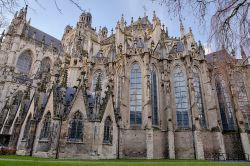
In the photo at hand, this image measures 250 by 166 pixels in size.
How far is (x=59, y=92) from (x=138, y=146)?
9974 millimetres

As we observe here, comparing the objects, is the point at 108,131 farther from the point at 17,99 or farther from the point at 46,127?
the point at 17,99

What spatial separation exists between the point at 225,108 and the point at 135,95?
1375 centimetres

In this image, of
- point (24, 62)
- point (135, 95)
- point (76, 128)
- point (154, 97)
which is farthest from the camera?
point (24, 62)

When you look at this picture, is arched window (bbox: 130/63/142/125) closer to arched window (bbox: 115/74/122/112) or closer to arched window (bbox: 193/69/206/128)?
arched window (bbox: 115/74/122/112)

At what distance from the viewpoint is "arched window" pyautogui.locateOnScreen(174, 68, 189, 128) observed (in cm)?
2328

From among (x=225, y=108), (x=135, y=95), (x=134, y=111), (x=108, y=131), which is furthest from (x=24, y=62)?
(x=225, y=108)

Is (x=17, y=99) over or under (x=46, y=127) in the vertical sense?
over

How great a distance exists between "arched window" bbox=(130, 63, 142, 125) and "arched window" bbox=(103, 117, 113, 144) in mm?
3122

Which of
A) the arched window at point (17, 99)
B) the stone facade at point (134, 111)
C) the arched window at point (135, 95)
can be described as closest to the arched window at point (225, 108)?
the stone facade at point (134, 111)

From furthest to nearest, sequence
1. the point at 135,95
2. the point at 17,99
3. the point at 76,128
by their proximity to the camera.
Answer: the point at 17,99 < the point at 135,95 < the point at 76,128

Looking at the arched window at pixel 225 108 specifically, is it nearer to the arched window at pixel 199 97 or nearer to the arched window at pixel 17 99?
the arched window at pixel 199 97

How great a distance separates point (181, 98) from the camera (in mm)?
24453

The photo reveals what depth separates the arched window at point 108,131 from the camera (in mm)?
19295

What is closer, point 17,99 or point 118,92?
point 118,92
